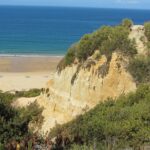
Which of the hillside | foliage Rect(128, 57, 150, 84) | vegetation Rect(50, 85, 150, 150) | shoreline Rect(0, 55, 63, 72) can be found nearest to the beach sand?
shoreline Rect(0, 55, 63, 72)

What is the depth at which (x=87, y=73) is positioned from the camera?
1944cm

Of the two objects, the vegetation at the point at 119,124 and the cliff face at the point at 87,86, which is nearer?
the vegetation at the point at 119,124

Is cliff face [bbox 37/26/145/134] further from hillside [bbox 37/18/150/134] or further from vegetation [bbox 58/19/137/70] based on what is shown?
vegetation [bbox 58/19/137/70]

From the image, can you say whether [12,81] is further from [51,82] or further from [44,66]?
[51,82]

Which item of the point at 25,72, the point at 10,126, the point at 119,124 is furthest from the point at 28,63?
the point at 10,126

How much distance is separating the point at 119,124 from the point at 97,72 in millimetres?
5583

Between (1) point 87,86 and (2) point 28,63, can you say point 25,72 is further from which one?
(1) point 87,86

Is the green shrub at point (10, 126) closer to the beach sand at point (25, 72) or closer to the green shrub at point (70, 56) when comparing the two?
the green shrub at point (70, 56)

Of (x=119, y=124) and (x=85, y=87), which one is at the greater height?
(x=85, y=87)

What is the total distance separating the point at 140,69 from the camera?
60.2 feet

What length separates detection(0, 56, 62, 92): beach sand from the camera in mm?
42219

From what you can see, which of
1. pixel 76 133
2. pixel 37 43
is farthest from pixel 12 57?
pixel 76 133

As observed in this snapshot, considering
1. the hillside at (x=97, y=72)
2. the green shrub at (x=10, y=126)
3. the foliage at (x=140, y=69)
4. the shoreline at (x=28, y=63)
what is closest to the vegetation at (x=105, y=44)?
the hillside at (x=97, y=72)

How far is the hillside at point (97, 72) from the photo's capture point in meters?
18.6
